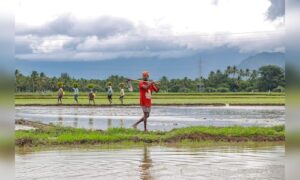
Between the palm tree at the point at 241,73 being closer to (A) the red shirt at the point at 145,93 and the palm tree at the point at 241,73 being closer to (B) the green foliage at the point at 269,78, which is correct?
(B) the green foliage at the point at 269,78

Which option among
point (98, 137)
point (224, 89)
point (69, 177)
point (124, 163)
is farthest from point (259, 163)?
point (224, 89)

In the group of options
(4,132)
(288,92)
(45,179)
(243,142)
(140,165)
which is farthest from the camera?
(243,142)

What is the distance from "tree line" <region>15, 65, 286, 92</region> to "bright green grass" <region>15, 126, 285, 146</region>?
62021mm

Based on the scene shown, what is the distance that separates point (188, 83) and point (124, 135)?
2768 inches

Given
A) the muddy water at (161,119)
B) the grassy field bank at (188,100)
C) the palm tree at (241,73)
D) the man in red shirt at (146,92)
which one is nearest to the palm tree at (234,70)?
the palm tree at (241,73)

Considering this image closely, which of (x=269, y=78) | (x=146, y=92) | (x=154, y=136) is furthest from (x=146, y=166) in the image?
(x=269, y=78)

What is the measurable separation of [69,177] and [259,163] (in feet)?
9.68

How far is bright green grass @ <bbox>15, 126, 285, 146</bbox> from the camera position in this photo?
428 inches

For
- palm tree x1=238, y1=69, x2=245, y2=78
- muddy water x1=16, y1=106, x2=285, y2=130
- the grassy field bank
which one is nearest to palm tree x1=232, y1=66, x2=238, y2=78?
palm tree x1=238, y1=69, x2=245, y2=78

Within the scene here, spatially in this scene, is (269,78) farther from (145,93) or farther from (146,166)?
(146,166)

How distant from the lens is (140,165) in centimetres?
756

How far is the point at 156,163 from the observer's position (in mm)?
7797

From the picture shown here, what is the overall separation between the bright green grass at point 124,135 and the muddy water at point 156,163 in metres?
0.96

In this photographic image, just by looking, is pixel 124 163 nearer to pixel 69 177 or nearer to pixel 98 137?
pixel 69 177
